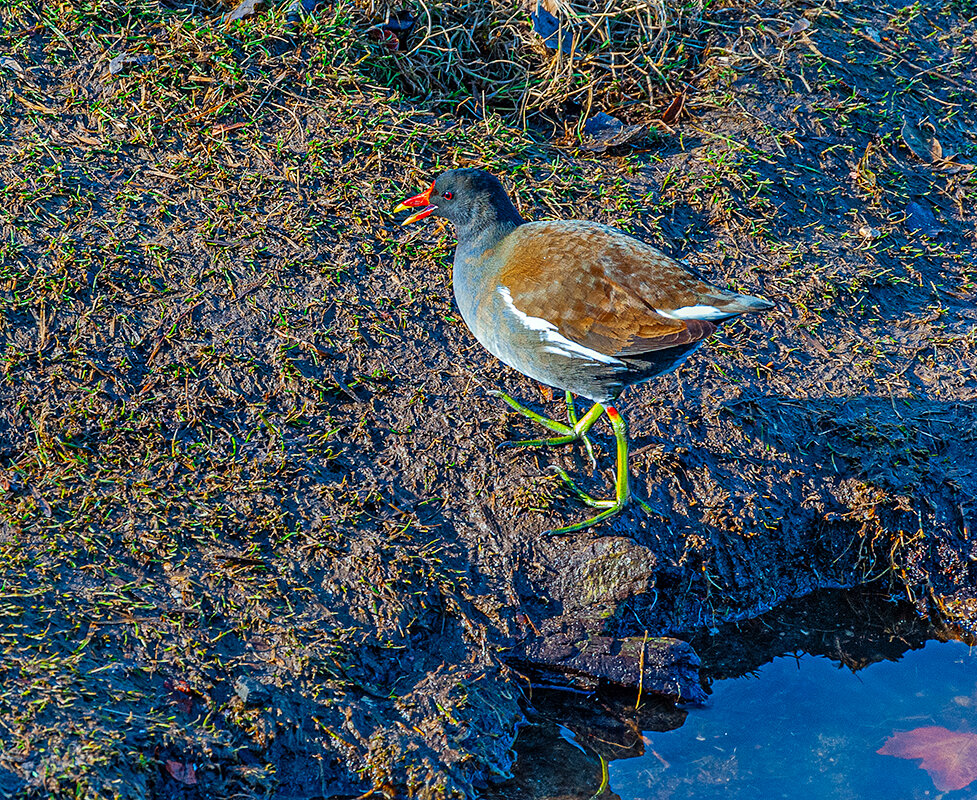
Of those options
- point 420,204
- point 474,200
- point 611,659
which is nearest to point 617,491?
point 611,659

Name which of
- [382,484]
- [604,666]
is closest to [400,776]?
[604,666]

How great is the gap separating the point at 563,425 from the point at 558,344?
0.70m

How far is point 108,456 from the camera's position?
157 inches

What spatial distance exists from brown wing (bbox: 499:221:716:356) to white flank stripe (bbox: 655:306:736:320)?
0.11ft

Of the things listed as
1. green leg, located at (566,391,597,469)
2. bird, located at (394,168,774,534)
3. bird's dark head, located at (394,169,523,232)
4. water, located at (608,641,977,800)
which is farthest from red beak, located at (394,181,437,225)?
Answer: water, located at (608,641,977,800)

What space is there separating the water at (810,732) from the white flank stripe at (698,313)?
Answer: 5.32ft

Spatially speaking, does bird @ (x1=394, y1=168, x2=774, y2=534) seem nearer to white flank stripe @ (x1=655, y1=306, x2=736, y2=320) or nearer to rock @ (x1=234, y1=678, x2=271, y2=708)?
white flank stripe @ (x1=655, y1=306, x2=736, y2=320)

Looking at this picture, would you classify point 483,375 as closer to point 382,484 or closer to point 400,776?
point 382,484

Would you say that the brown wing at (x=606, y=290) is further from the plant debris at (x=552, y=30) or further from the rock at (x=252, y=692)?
the plant debris at (x=552, y=30)

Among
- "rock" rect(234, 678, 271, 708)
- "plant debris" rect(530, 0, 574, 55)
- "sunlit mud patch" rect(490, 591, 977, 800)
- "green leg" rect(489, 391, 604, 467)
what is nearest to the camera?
"rock" rect(234, 678, 271, 708)

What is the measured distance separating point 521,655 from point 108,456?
6.51 ft

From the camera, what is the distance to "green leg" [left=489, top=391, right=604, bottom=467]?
4340 mm

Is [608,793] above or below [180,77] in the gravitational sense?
below

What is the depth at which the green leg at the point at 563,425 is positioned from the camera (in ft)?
14.2
